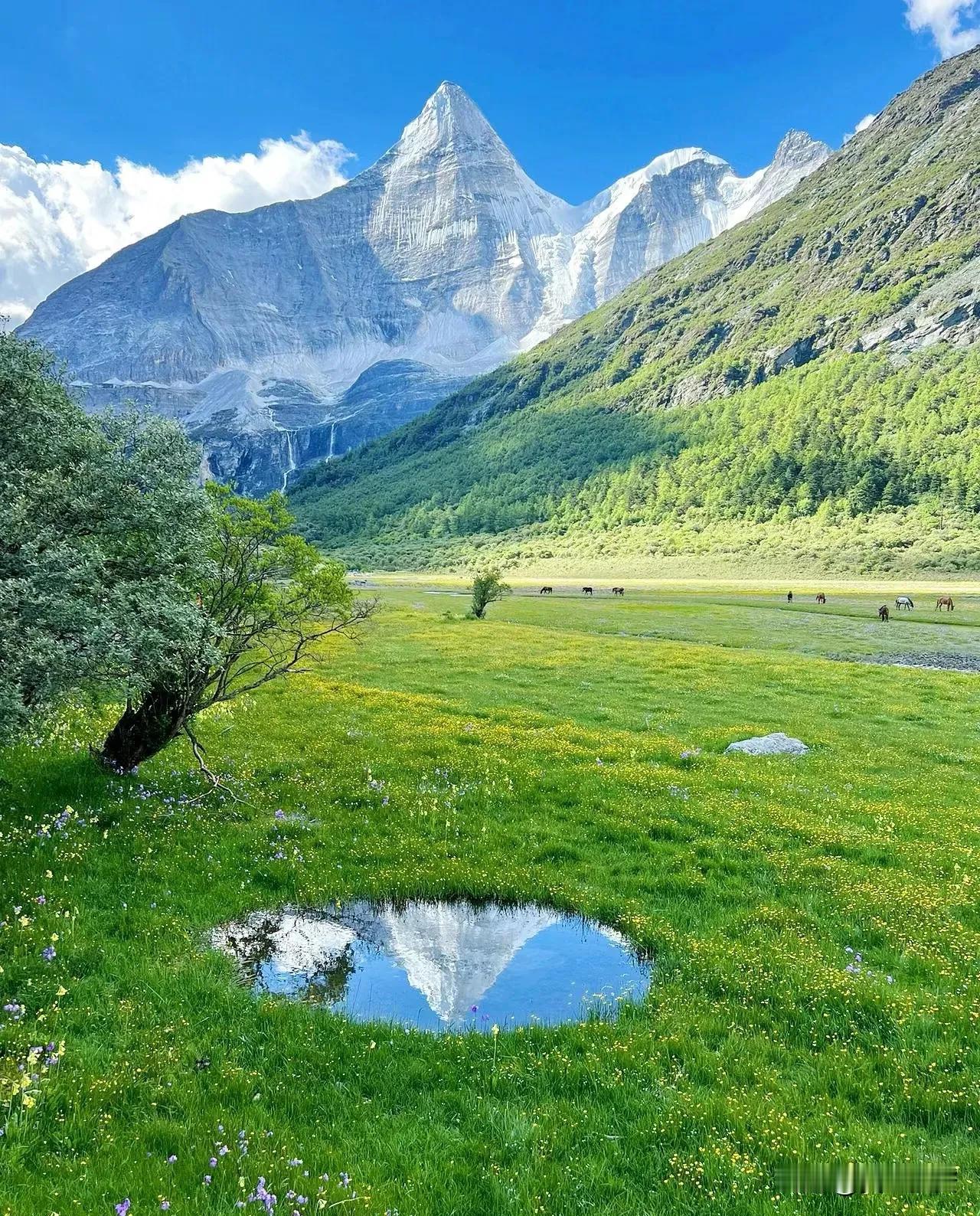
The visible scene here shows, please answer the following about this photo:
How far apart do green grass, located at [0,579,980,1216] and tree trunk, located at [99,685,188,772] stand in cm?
60

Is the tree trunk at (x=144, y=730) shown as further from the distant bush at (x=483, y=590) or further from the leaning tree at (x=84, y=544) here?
the distant bush at (x=483, y=590)

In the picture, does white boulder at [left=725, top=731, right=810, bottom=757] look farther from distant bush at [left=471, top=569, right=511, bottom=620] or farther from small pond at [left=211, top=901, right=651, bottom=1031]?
distant bush at [left=471, top=569, right=511, bottom=620]

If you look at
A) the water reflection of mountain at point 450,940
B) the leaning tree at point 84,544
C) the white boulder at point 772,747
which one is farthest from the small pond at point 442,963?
the white boulder at point 772,747

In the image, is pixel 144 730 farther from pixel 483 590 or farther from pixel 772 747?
pixel 483 590

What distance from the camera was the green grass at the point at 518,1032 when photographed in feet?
21.2

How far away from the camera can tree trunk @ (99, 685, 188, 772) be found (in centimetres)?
1602

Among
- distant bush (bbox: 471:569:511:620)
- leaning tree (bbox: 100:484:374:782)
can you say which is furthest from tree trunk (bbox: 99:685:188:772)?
distant bush (bbox: 471:569:511:620)

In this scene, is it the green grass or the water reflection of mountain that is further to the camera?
the water reflection of mountain

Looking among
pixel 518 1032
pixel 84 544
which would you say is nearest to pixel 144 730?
pixel 84 544

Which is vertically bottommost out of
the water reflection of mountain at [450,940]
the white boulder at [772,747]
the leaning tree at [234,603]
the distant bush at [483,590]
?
the white boulder at [772,747]

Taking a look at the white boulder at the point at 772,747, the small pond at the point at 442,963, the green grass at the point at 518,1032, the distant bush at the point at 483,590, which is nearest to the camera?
the green grass at the point at 518,1032

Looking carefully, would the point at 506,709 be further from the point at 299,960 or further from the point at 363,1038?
the point at 363,1038

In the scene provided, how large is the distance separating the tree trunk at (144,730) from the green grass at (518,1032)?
23.6 inches

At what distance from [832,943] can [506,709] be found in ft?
62.5
